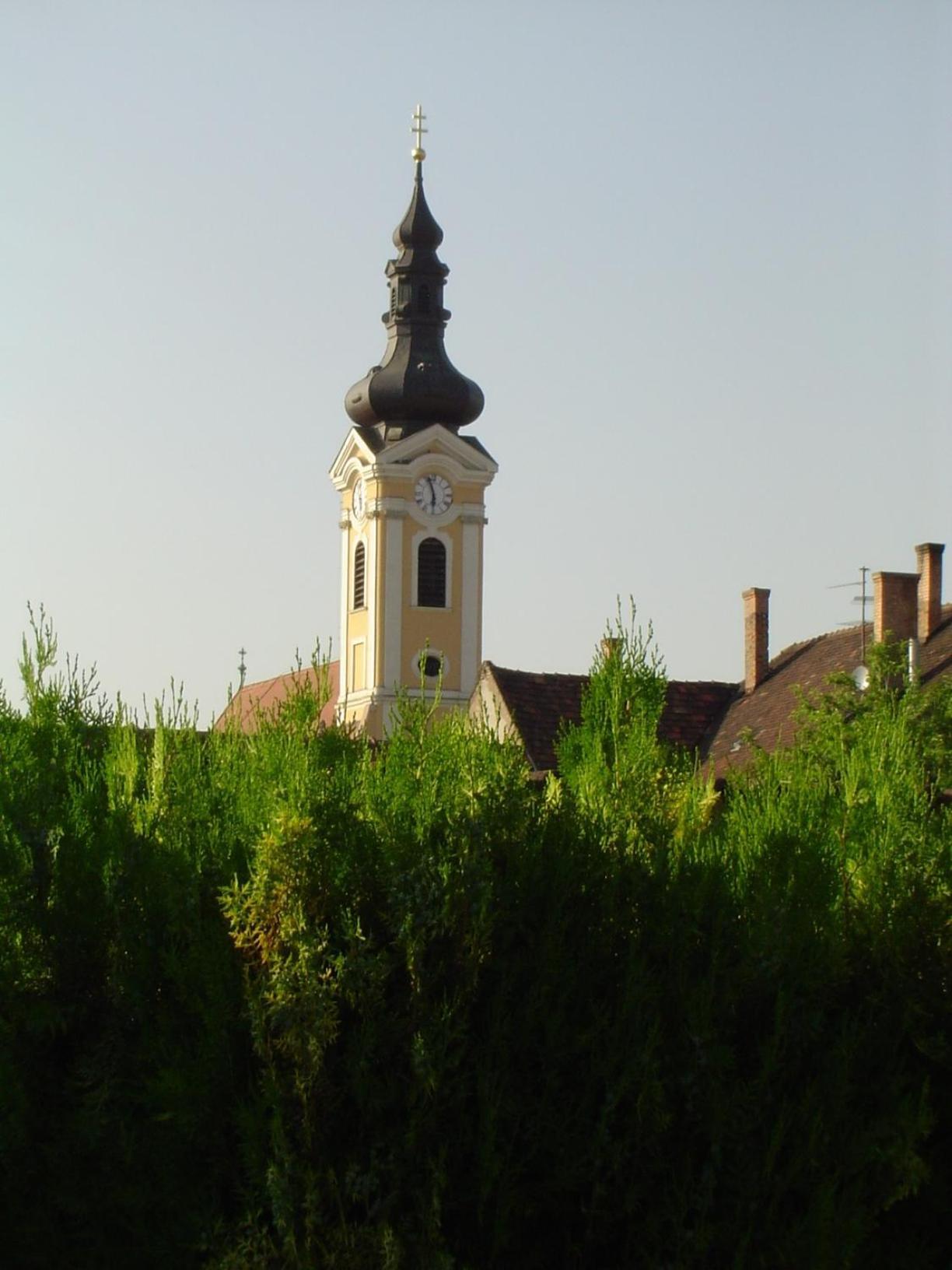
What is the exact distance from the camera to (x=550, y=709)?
3591 cm

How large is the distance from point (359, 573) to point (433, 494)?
151 inches

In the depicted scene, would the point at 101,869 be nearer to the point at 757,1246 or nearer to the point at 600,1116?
the point at 600,1116

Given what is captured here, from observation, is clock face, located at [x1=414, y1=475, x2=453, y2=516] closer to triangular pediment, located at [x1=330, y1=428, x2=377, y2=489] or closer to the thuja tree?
triangular pediment, located at [x1=330, y1=428, x2=377, y2=489]

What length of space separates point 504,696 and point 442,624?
987 inches

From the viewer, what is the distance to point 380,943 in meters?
8.09

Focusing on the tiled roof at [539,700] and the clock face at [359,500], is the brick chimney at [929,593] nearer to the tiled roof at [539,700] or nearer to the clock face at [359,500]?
the tiled roof at [539,700]

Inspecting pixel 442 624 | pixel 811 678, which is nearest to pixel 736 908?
pixel 811 678

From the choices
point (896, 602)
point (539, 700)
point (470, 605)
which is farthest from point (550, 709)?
point (470, 605)

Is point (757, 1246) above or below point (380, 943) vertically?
below

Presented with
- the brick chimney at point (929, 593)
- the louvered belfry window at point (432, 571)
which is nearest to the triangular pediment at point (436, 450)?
Answer: the louvered belfry window at point (432, 571)

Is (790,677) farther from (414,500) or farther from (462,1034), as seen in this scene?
(462,1034)

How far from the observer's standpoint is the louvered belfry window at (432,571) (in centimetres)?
6109

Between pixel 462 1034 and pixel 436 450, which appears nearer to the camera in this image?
pixel 462 1034

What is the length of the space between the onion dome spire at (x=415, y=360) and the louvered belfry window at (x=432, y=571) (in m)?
3.56
